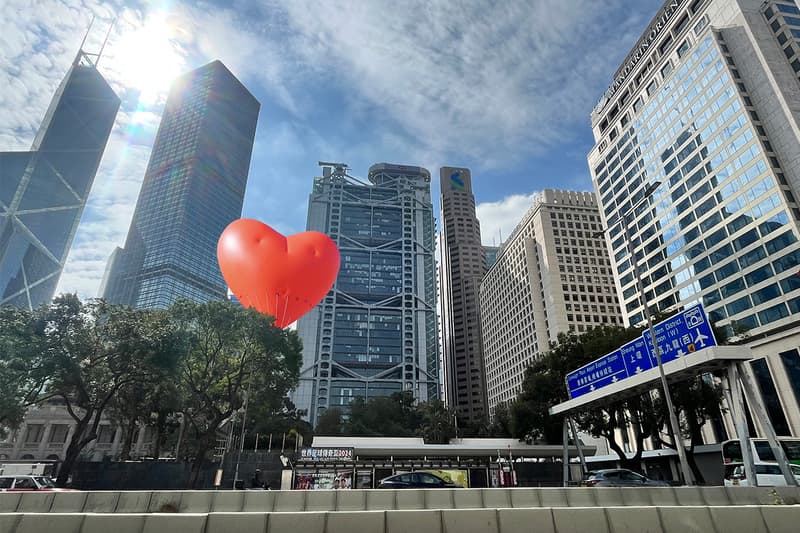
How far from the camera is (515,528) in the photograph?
695cm

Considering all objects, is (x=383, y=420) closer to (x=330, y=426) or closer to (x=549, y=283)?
(x=330, y=426)

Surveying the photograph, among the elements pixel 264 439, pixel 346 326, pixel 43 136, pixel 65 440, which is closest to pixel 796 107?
pixel 264 439

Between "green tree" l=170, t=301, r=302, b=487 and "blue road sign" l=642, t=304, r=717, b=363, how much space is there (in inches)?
1141

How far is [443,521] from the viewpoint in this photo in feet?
22.7

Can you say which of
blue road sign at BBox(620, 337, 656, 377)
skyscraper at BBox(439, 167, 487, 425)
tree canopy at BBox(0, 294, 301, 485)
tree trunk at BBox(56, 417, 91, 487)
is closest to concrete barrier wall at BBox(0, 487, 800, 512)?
blue road sign at BBox(620, 337, 656, 377)

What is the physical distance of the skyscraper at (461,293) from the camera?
6093 inches

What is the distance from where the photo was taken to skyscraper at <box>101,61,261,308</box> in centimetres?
14025

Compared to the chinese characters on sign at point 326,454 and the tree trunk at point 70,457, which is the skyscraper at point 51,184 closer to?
the tree trunk at point 70,457

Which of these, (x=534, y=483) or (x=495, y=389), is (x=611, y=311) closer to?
(x=495, y=389)

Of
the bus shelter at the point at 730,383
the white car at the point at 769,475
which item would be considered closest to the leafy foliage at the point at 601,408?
the bus shelter at the point at 730,383

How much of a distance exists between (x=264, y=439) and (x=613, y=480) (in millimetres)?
60365

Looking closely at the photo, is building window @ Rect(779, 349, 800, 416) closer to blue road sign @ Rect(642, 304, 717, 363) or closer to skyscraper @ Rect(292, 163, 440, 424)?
blue road sign @ Rect(642, 304, 717, 363)

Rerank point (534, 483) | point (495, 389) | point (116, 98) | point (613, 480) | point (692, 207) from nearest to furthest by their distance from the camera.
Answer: point (613, 480), point (534, 483), point (692, 207), point (495, 389), point (116, 98)

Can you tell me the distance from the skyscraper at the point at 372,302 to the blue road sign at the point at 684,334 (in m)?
117
